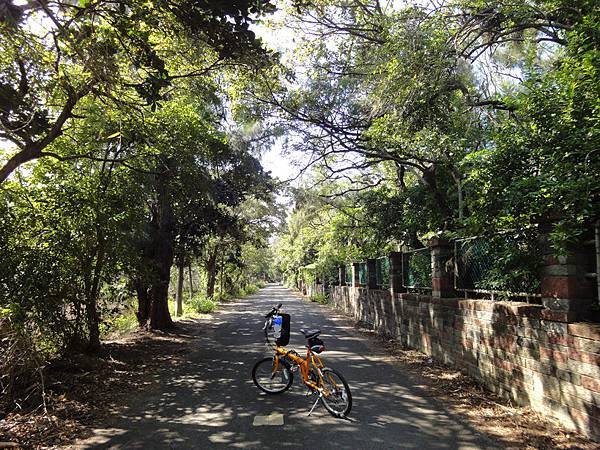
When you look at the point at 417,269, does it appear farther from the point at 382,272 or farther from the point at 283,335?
the point at 283,335

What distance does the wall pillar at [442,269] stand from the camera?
8.95 meters

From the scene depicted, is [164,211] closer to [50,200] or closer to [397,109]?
[50,200]

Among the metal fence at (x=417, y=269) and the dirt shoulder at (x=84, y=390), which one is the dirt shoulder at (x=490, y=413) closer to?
the metal fence at (x=417, y=269)

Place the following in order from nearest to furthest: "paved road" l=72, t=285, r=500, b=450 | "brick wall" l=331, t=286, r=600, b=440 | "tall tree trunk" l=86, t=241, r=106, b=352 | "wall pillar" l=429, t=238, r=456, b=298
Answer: "brick wall" l=331, t=286, r=600, b=440
"paved road" l=72, t=285, r=500, b=450
"wall pillar" l=429, t=238, r=456, b=298
"tall tree trunk" l=86, t=241, r=106, b=352

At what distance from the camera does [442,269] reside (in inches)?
355

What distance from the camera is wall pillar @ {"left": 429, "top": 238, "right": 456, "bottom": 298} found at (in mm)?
8945

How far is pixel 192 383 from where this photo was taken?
7.85 meters

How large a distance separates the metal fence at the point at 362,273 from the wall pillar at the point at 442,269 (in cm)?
829

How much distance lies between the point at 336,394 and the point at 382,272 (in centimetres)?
970

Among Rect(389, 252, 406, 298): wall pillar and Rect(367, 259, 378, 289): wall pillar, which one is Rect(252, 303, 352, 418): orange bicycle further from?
Rect(367, 259, 378, 289): wall pillar

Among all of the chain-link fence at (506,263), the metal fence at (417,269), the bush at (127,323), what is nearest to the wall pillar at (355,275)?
the metal fence at (417,269)

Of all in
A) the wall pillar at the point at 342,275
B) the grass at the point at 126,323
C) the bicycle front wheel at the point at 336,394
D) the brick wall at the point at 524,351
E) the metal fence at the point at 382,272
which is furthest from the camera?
the wall pillar at the point at 342,275

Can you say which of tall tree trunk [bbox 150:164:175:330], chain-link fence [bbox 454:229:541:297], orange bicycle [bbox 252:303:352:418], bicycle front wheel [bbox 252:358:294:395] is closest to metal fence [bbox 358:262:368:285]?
tall tree trunk [bbox 150:164:175:330]

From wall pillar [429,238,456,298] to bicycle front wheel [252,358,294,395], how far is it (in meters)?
3.77
